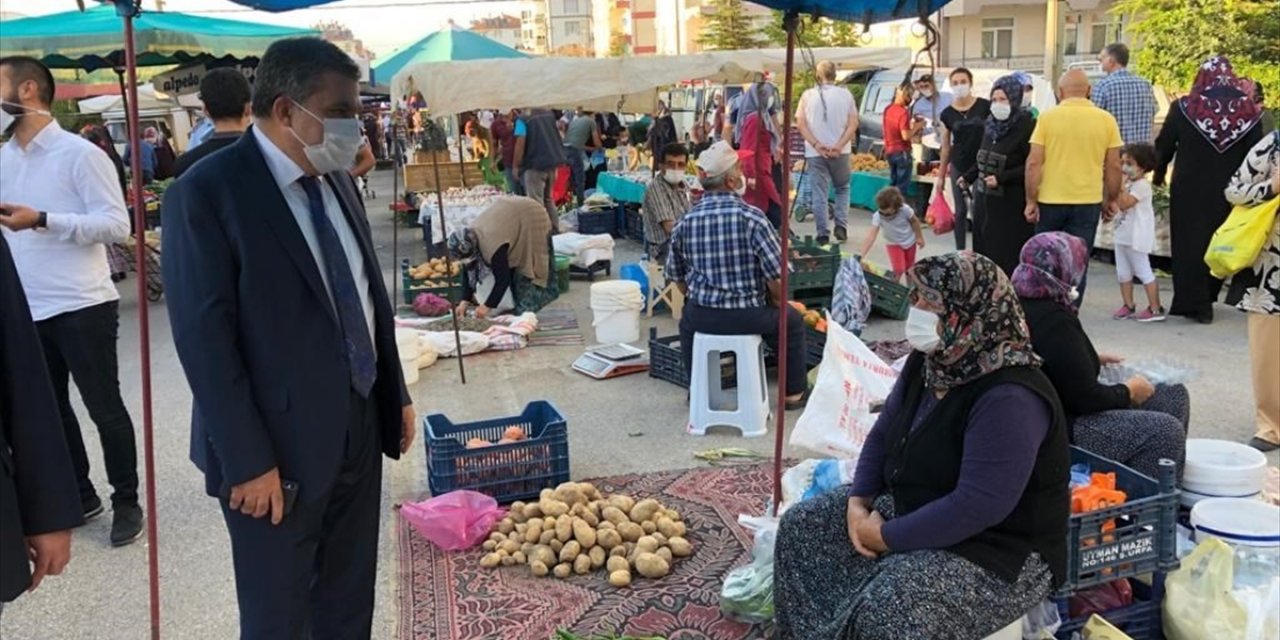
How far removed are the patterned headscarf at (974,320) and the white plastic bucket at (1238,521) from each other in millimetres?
1087

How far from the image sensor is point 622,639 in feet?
10.5

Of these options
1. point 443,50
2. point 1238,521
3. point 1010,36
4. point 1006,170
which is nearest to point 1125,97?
point 1006,170

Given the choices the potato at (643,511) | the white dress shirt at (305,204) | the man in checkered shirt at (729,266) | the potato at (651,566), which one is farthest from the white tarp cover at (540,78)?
the white dress shirt at (305,204)

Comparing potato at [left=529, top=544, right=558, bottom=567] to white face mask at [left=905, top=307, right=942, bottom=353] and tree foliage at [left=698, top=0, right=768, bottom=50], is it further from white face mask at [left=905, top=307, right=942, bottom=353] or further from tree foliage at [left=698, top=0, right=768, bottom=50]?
tree foliage at [left=698, top=0, right=768, bottom=50]

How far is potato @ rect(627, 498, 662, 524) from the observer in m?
4.14

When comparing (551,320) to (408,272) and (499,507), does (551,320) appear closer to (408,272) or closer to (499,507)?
(408,272)

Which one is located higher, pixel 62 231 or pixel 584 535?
pixel 62 231

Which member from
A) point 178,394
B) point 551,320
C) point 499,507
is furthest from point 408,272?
point 499,507

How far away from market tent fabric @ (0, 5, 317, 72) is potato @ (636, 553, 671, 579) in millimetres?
4870

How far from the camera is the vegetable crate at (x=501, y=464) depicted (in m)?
4.45

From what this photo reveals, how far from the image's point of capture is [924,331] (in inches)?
110

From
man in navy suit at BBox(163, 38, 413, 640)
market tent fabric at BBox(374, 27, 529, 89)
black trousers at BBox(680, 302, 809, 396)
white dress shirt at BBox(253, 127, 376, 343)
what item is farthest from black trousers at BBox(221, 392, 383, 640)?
market tent fabric at BBox(374, 27, 529, 89)

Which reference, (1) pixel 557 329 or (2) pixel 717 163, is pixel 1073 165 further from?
(1) pixel 557 329

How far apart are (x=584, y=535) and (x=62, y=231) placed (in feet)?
7.76
